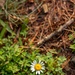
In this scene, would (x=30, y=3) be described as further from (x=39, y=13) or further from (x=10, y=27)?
(x=10, y=27)

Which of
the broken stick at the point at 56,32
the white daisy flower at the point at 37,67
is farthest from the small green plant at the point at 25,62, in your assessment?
the broken stick at the point at 56,32

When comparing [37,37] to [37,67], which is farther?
[37,37]

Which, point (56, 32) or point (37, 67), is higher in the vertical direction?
point (56, 32)

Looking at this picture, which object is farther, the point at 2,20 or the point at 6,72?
the point at 2,20

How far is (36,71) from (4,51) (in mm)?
367

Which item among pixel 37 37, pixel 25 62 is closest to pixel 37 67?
pixel 25 62

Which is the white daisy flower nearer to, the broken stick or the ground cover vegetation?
the ground cover vegetation

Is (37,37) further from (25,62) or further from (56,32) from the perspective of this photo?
(25,62)

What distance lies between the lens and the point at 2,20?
3.05 metres

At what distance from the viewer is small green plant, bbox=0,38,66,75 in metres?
2.85

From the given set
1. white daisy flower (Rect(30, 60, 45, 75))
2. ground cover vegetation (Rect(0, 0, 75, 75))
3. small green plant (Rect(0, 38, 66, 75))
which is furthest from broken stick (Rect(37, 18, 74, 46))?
white daisy flower (Rect(30, 60, 45, 75))

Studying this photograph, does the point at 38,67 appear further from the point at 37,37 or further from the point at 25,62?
the point at 37,37

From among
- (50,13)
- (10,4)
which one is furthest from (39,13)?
(10,4)

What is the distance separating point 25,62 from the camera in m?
2.86
